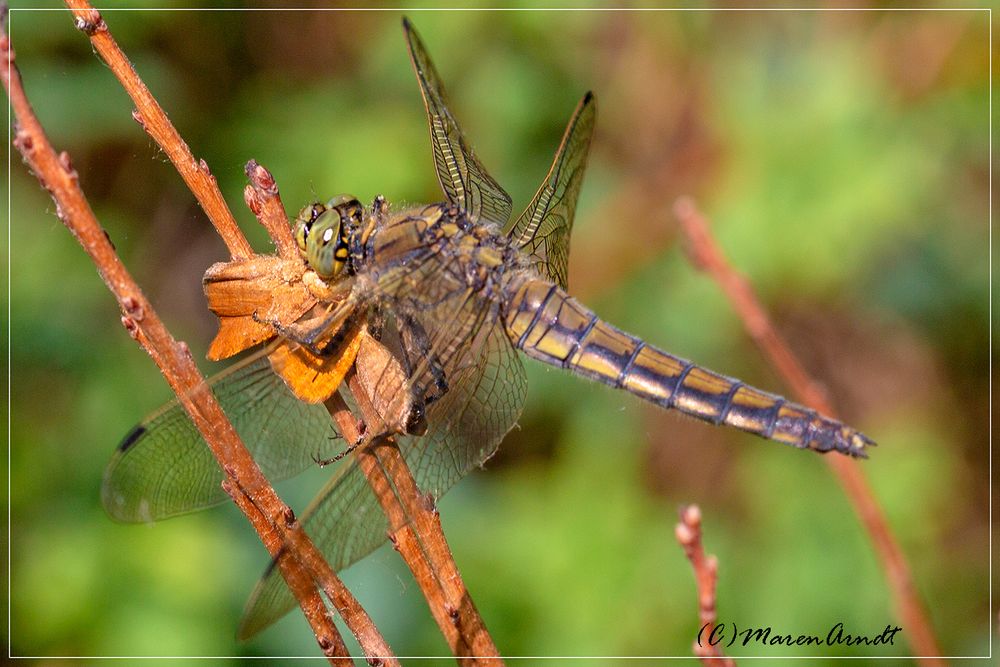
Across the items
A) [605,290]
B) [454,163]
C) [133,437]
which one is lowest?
[133,437]

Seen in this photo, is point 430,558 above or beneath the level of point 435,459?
beneath

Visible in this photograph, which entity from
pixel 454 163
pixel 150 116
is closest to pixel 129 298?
pixel 150 116

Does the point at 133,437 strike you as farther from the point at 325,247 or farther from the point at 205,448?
the point at 325,247

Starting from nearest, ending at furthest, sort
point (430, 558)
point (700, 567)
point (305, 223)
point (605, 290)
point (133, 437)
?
1. point (700, 567)
2. point (430, 558)
3. point (133, 437)
4. point (305, 223)
5. point (605, 290)

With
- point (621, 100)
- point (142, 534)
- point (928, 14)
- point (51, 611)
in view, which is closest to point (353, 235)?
point (142, 534)

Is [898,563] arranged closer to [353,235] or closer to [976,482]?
[353,235]

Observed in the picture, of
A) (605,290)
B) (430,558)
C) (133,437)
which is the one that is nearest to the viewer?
(430,558)
